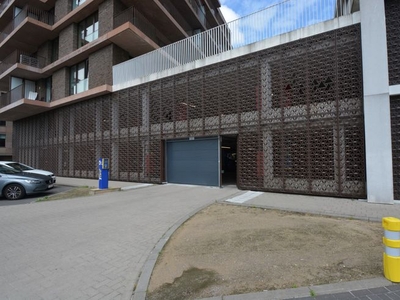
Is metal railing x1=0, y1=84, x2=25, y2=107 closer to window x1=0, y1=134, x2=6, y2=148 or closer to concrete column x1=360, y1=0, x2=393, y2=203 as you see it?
window x1=0, y1=134, x2=6, y2=148

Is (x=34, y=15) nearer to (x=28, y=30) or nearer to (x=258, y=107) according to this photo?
→ (x=28, y=30)

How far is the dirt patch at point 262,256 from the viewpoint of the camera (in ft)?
10.4

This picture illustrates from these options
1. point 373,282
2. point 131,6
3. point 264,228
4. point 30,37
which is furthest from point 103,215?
point 30,37

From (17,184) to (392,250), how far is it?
12344 millimetres

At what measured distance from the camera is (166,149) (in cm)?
1353

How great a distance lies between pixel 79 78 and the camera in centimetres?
1889

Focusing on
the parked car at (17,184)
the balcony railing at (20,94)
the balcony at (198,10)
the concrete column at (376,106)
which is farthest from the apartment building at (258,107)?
the balcony at (198,10)

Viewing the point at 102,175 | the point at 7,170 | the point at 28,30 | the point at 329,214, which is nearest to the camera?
the point at 329,214

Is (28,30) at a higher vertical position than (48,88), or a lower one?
higher

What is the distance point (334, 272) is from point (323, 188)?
6.07 metres

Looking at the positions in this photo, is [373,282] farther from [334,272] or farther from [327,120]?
[327,120]

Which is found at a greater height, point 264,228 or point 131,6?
point 131,6

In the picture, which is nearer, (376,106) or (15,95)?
(376,106)

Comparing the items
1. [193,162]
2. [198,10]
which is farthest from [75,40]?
[193,162]
